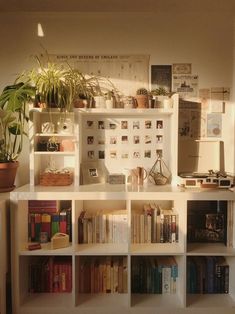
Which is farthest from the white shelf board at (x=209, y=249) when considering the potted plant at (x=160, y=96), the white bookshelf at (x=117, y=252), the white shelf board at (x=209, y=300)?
the potted plant at (x=160, y=96)

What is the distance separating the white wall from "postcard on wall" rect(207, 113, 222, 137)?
49mm

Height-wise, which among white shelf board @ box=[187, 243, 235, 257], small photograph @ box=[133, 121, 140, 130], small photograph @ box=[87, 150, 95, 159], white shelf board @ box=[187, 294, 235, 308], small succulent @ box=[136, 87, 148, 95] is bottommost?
white shelf board @ box=[187, 294, 235, 308]

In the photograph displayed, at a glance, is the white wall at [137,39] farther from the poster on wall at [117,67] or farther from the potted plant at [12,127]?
the potted plant at [12,127]

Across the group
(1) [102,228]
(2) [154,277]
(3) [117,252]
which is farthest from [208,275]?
(1) [102,228]

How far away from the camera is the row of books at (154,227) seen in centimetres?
199

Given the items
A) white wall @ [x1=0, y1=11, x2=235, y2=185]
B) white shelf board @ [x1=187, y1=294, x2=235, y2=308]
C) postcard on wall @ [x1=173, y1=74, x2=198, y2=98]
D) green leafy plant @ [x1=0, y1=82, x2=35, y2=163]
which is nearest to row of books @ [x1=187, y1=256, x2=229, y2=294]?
white shelf board @ [x1=187, y1=294, x2=235, y2=308]

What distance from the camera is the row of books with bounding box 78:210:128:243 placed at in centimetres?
200

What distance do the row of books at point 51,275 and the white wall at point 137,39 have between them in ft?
4.58

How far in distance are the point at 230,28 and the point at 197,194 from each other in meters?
1.31

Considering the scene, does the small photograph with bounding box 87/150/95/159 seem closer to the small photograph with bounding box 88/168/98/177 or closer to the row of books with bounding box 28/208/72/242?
the small photograph with bounding box 88/168/98/177

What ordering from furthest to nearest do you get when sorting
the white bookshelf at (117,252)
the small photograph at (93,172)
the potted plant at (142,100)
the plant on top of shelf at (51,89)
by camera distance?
the small photograph at (93,172) < the potted plant at (142,100) < the plant on top of shelf at (51,89) < the white bookshelf at (117,252)

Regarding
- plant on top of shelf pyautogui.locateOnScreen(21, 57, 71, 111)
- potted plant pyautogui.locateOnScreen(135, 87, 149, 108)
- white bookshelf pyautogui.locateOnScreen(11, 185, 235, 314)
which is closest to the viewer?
white bookshelf pyautogui.locateOnScreen(11, 185, 235, 314)

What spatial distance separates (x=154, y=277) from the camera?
79.0 inches

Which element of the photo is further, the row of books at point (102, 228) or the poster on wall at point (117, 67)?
the poster on wall at point (117, 67)
